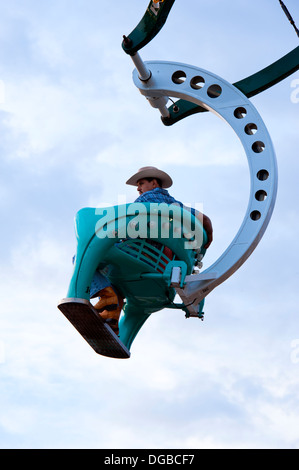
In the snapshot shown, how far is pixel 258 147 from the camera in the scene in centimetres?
1434

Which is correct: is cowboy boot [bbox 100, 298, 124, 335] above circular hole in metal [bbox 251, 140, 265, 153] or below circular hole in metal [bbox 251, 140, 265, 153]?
below

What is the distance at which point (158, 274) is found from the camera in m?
13.8

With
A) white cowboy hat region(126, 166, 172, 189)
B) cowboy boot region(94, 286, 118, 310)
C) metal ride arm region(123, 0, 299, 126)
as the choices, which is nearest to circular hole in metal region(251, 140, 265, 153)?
metal ride arm region(123, 0, 299, 126)

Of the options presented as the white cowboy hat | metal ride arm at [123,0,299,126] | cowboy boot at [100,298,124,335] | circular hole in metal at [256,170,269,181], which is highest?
metal ride arm at [123,0,299,126]

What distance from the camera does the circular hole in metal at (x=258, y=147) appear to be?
14.3m

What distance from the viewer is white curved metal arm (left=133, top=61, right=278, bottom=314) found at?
1388cm

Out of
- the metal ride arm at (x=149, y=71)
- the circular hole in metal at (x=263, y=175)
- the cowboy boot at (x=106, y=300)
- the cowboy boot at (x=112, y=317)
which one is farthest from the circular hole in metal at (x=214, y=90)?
the cowboy boot at (x=112, y=317)

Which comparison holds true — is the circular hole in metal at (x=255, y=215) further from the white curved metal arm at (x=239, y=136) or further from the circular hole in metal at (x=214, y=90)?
the circular hole in metal at (x=214, y=90)

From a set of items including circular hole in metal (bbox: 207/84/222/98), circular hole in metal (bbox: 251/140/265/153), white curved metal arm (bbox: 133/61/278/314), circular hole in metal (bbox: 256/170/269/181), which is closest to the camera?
white curved metal arm (bbox: 133/61/278/314)

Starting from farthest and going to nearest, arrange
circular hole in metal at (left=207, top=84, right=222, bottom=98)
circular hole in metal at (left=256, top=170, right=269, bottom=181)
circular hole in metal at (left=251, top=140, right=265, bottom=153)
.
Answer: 1. circular hole in metal at (left=207, top=84, right=222, bottom=98)
2. circular hole in metal at (left=251, top=140, right=265, bottom=153)
3. circular hole in metal at (left=256, top=170, right=269, bottom=181)

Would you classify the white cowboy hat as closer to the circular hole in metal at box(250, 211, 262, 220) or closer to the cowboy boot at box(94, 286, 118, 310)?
the circular hole in metal at box(250, 211, 262, 220)

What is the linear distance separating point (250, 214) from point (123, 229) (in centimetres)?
161
